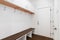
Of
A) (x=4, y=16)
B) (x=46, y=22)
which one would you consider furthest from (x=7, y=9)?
(x=46, y=22)

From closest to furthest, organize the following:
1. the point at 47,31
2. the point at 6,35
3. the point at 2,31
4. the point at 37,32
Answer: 1. the point at 2,31
2. the point at 6,35
3. the point at 47,31
4. the point at 37,32

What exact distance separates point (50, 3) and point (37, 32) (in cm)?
176

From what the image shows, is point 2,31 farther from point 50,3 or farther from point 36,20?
point 50,3

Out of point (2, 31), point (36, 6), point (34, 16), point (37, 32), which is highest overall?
point (36, 6)

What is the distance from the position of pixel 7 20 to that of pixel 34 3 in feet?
8.47

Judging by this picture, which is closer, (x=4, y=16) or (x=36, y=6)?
(x=4, y=16)

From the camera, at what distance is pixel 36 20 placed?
4312 millimetres

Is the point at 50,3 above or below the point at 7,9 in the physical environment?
above

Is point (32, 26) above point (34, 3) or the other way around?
the other way around

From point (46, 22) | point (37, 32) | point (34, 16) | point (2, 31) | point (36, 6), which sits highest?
point (36, 6)

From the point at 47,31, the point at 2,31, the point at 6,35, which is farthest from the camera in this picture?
the point at 47,31

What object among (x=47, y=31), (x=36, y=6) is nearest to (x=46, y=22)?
(x=47, y=31)

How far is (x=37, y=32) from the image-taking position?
421cm

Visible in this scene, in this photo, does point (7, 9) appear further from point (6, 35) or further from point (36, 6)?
point (36, 6)
